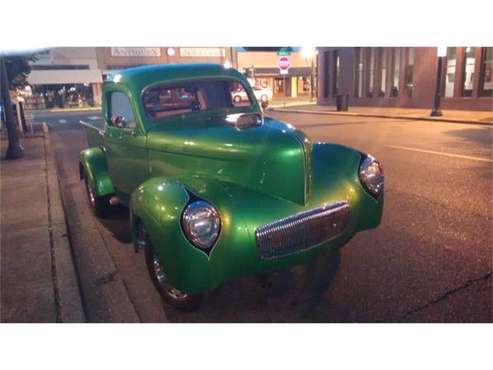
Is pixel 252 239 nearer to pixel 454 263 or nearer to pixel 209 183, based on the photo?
pixel 209 183

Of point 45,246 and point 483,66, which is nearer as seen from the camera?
point 45,246

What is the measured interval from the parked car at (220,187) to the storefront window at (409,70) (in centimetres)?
1959

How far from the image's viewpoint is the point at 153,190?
2.91 m

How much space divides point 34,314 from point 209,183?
1589 millimetres

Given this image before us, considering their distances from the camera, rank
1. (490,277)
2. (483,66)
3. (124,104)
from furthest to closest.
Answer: (483,66) → (124,104) → (490,277)

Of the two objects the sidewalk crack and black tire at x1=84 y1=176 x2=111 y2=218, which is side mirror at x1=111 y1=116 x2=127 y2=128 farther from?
the sidewalk crack

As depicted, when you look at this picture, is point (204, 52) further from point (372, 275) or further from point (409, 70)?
point (409, 70)

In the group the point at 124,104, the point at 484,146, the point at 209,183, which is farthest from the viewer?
the point at 484,146

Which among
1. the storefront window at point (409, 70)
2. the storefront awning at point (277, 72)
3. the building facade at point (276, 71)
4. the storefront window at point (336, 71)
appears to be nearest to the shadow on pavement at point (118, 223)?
the storefront window at point (409, 70)

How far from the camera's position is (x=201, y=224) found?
2.51 m

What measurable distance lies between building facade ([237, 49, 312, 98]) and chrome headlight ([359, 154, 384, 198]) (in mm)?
42466
